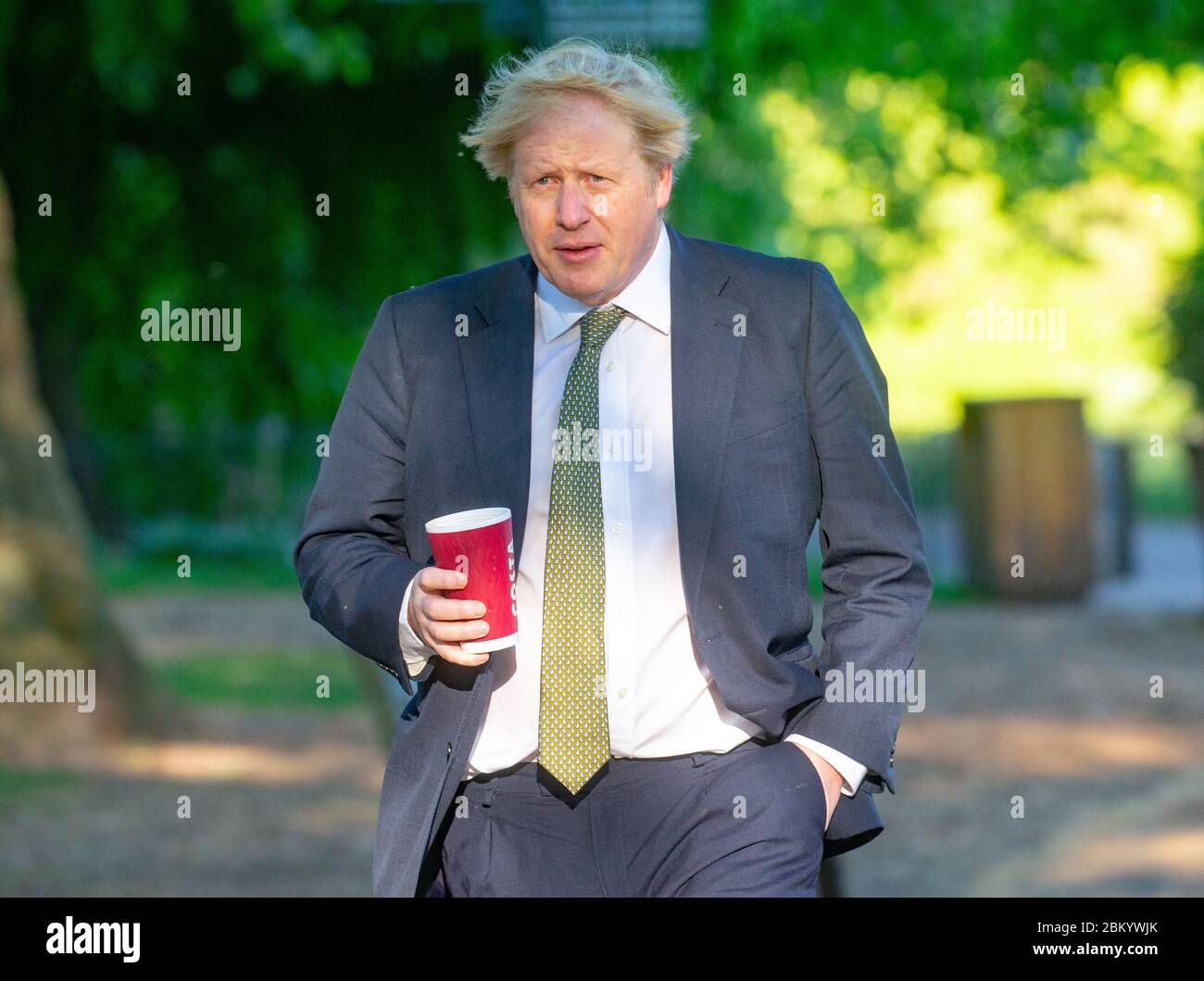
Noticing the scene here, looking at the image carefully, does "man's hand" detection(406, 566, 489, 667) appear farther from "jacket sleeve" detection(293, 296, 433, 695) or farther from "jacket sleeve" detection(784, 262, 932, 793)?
"jacket sleeve" detection(784, 262, 932, 793)

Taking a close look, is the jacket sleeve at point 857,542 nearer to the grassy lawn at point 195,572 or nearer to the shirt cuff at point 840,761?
the shirt cuff at point 840,761

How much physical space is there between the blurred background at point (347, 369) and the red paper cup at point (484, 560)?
2.13 meters

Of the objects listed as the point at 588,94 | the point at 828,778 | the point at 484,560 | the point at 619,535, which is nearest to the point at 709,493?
the point at 619,535

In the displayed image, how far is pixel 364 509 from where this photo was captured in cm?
301

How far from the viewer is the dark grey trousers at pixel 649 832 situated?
9.41ft

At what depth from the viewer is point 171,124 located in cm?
1180

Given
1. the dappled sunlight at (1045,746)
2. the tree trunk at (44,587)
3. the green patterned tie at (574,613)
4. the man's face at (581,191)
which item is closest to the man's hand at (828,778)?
the green patterned tie at (574,613)

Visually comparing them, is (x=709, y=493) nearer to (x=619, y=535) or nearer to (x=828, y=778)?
(x=619, y=535)

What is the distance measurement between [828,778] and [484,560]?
2.37ft

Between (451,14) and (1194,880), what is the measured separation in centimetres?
576

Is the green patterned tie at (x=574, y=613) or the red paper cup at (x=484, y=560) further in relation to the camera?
the green patterned tie at (x=574, y=613)

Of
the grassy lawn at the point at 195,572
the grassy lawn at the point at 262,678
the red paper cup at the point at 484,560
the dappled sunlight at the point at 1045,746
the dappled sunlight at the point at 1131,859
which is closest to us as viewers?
the red paper cup at the point at 484,560
